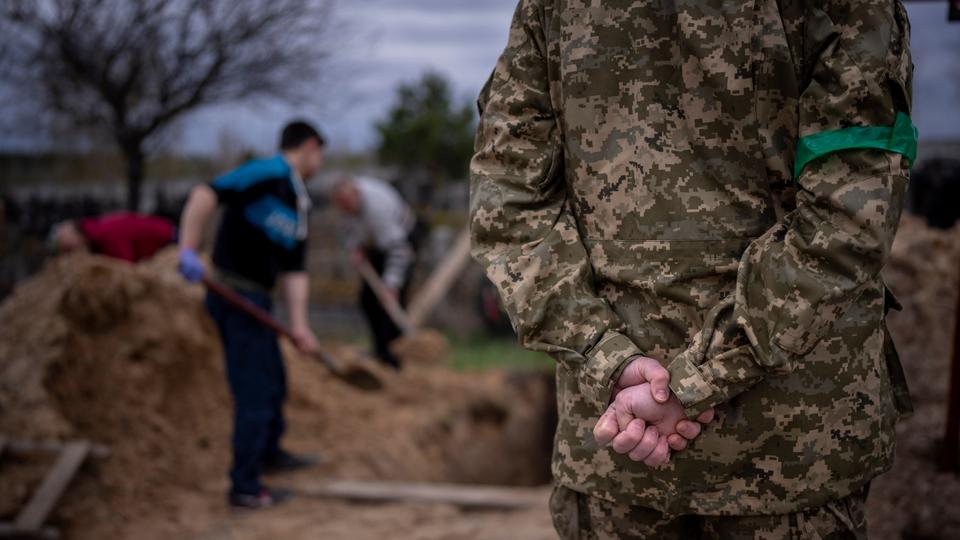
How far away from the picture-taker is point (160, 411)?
5746 mm

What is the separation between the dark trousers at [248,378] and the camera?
15.2 feet

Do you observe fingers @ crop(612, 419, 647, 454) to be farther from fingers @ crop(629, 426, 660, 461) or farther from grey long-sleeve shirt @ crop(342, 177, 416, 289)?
grey long-sleeve shirt @ crop(342, 177, 416, 289)

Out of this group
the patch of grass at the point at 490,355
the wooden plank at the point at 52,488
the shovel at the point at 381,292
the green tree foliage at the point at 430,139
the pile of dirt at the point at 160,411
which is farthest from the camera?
the green tree foliage at the point at 430,139

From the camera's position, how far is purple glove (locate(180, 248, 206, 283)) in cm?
457

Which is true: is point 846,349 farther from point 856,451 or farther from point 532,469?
point 532,469

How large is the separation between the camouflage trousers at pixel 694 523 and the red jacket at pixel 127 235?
503 centimetres

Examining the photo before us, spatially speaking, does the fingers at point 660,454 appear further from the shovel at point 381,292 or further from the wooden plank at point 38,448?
the shovel at point 381,292

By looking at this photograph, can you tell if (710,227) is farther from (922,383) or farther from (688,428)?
(922,383)

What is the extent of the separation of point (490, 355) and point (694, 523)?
7368mm

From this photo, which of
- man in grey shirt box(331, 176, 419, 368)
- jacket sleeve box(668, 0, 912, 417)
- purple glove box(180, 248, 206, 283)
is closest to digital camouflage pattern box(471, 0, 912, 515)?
jacket sleeve box(668, 0, 912, 417)

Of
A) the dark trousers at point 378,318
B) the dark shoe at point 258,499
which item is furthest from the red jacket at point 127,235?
the dark shoe at point 258,499

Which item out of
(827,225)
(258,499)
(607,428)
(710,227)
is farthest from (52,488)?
(827,225)

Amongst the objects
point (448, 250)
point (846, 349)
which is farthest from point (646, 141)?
point (448, 250)

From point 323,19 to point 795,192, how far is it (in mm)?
7164
